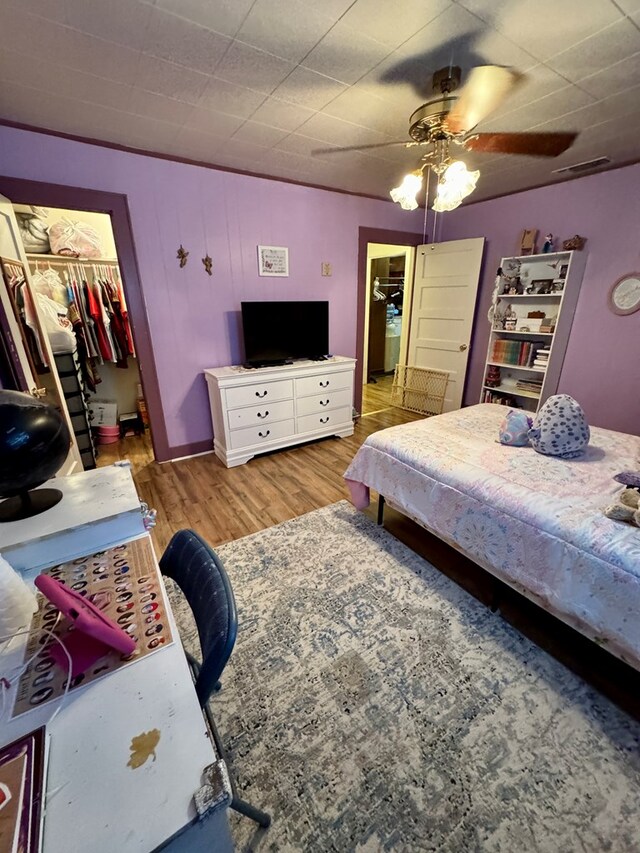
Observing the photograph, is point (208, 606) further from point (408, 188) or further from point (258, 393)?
point (258, 393)

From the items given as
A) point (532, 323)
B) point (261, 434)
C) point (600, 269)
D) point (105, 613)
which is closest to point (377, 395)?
point (532, 323)

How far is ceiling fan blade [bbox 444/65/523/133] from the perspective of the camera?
1576 mm

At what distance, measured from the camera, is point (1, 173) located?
214 centimetres

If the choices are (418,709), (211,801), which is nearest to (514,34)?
(211,801)

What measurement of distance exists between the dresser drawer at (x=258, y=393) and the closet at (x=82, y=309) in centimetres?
118

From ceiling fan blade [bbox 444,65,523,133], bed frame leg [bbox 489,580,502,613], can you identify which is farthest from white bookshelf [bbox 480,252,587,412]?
bed frame leg [bbox 489,580,502,613]

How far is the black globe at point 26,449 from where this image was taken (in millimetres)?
989

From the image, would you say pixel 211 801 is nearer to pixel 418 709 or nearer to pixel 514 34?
pixel 418 709

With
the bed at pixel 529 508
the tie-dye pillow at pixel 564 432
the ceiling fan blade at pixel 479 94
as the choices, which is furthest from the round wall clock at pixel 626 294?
the ceiling fan blade at pixel 479 94

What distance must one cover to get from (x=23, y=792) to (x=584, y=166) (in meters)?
4.34

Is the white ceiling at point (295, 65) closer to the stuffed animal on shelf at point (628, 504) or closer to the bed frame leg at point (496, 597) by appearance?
the stuffed animal on shelf at point (628, 504)

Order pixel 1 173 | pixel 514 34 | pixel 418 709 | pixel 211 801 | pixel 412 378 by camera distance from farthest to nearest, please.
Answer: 1. pixel 412 378
2. pixel 1 173
3. pixel 514 34
4. pixel 418 709
5. pixel 211 801

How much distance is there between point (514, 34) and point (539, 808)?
9.04ft

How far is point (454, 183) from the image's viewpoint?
167 centimetres
